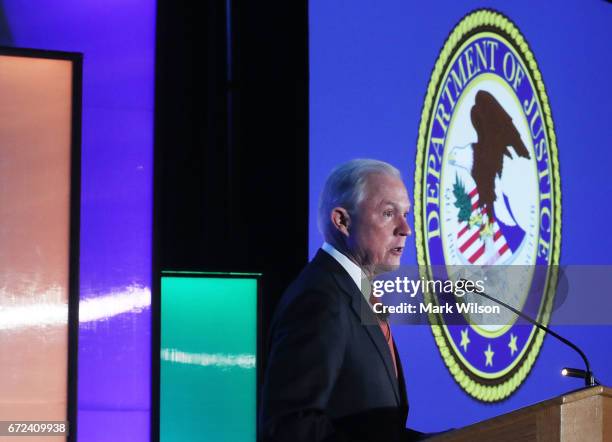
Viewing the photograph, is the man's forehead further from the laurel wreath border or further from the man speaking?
the laurel wreath border

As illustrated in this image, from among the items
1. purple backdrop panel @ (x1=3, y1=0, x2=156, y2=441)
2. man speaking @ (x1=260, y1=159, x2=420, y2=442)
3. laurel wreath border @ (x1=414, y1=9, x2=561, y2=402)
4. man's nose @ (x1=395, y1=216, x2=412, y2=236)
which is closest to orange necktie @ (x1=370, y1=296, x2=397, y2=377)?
man speaking @ (x1=260, y1=159, x2=420, y2=442)

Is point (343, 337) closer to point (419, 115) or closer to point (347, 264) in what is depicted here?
point (347, 264)

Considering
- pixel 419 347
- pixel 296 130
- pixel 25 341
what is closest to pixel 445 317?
pixel 419 347

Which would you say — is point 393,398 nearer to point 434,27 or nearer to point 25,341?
point 25,341

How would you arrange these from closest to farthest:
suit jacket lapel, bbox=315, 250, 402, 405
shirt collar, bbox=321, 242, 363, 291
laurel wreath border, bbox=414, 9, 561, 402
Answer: suit jacket lapel, bbox=315, 250, 402, 405 < shirt collar, bbox=321, 242, 363, 291 < laurel wreath border, bbox=414, 9, 561, 402

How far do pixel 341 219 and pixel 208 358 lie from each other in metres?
0.94

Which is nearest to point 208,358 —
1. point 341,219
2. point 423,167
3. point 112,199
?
point 112,199

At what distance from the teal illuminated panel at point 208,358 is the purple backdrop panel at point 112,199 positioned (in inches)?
20.1

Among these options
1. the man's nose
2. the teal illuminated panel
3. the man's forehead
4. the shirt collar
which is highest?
the man's forehead

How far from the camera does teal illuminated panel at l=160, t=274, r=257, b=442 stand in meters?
3.22

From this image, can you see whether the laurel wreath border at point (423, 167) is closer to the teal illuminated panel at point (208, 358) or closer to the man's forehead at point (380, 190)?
the teal illuminated panel at point (208, 358)

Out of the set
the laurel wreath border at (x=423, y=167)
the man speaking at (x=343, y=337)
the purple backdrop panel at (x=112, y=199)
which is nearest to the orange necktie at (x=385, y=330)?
the man speaking at (x=343, y=337)

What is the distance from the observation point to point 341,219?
101 inches

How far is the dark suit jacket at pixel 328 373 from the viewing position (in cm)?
215
